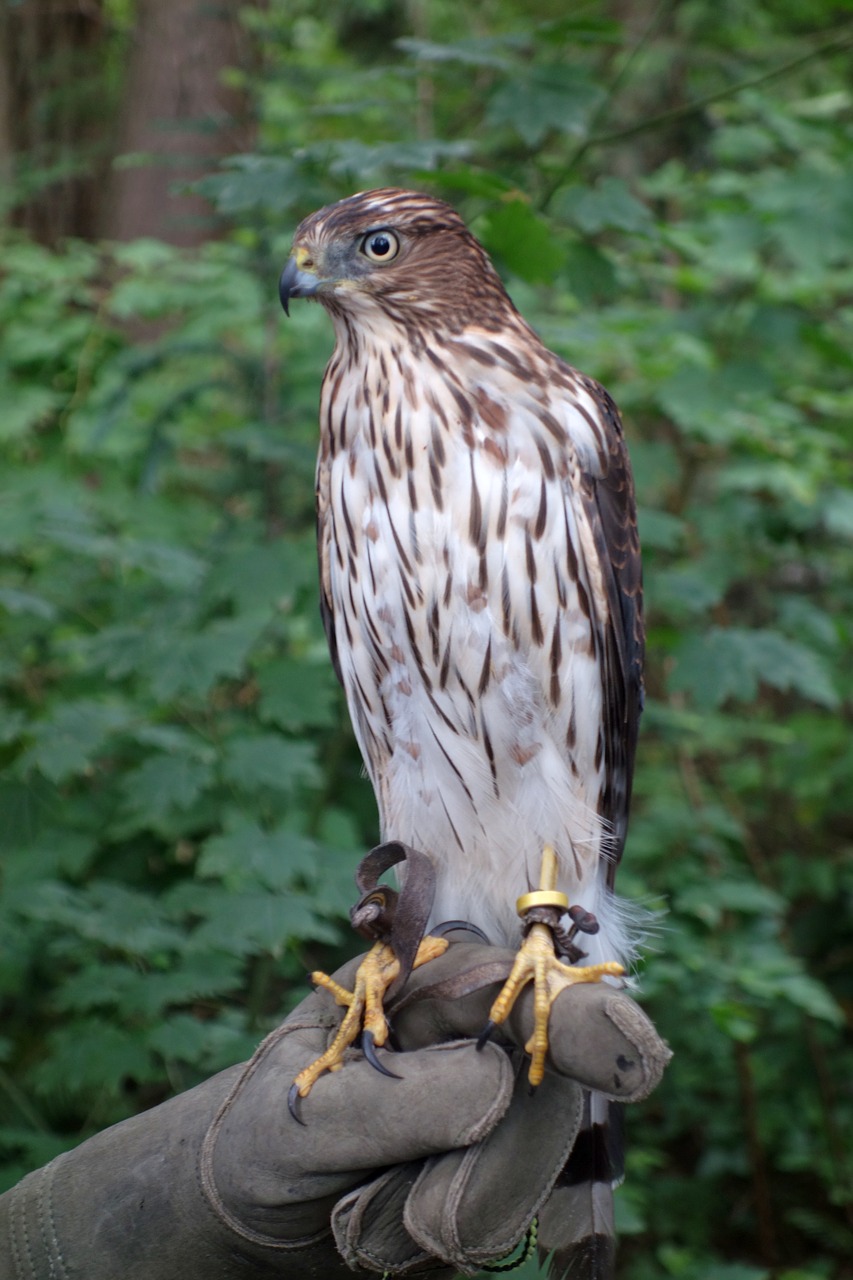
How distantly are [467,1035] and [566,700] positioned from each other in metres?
0.72

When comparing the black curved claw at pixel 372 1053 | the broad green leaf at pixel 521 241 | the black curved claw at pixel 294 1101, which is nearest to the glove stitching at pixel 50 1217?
the black curved claw at pixel 294 1101

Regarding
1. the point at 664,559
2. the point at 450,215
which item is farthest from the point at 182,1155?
the point at 664,559

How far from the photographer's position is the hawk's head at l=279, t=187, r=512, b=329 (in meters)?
2.49

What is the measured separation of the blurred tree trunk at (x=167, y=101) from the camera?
6535 millimetres

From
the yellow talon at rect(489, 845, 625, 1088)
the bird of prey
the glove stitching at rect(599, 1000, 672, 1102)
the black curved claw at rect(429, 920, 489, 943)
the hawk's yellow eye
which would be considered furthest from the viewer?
the black curved claw at rect(429, 920, 489, 943)

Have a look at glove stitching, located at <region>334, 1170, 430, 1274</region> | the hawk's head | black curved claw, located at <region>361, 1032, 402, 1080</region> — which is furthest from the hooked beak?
glove stitching, located at <region>334, 1170, 430, 1274</region>

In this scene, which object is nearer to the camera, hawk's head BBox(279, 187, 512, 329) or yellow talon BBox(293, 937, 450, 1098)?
yellow talon BBox(293, 937, 450, 1098)

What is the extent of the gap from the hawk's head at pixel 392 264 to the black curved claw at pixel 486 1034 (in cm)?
142

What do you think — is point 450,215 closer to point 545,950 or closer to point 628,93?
point 545,950

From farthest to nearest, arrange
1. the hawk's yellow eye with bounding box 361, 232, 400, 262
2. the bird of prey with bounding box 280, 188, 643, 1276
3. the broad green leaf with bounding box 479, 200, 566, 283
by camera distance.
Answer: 1. the broad green leaf with bounding box 479, 200, 566, 283
2. the hawk's yellow eye with bounding box 361, 232, 400, 262
3. the bird of prey with bounding box 280, 188, 643, 1276

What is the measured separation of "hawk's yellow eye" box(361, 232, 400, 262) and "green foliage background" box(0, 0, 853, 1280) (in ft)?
1.73

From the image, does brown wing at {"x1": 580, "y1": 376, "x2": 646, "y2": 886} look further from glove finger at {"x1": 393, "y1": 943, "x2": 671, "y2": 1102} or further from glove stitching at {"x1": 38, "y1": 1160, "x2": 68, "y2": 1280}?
glove stitching at {"x1": 38, "y1": 1160, "x2": 68, "y2": 1280}

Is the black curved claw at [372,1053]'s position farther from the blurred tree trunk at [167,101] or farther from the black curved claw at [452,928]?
the blurred tree trunk at [167,101]

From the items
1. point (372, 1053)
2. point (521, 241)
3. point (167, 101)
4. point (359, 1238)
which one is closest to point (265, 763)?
point (372, 1053)
